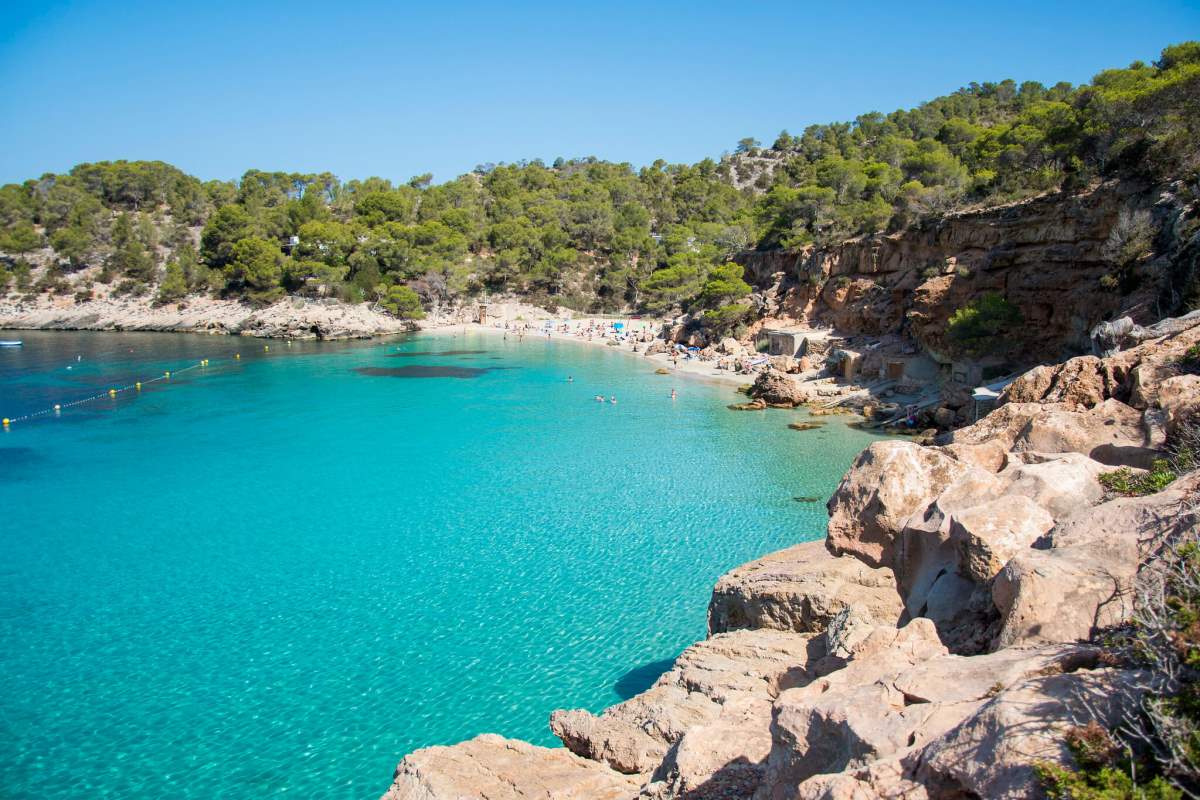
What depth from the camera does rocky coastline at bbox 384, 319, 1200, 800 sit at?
4.12m

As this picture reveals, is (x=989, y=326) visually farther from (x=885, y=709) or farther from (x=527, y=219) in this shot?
(x=527, y=219)

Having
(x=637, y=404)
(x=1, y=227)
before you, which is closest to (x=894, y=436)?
(x=637, y=404)

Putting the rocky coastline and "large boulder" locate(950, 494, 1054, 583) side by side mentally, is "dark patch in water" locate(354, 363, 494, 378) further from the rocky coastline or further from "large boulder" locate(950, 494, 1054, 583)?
"large boulder" locate(950, 494, 1054, 583)

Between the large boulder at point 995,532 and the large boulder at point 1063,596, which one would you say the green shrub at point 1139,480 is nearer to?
the large boulder at point 995,532

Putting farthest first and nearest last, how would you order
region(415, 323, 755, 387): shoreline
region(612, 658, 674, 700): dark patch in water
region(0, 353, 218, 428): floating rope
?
1. region(415, 323, 755, 387): shoreline
2. region(0, 353, 218, 428): floating rope
3. region(612, 658, 674, 700): dark patch in water

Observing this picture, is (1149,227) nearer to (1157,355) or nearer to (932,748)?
(1157,355)

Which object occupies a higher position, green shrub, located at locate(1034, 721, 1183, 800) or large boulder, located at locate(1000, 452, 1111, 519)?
large boulder, located at locate(1000, 452, 1111, 519)

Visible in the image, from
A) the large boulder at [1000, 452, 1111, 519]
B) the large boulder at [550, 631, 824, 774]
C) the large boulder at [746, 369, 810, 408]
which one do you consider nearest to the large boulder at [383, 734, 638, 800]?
the large boulder at [550, 631, 824, 774]

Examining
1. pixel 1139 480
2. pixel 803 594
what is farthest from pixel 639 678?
pixel 1139 480

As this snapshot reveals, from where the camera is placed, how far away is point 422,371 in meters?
47.1

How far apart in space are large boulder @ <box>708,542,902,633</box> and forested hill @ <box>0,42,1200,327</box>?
3421cm

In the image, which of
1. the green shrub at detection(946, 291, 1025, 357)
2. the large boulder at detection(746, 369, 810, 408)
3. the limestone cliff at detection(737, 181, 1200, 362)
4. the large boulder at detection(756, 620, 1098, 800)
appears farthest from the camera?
the large boulder at detection(746, 369, 810, 408)

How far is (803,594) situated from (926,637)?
2988 mm

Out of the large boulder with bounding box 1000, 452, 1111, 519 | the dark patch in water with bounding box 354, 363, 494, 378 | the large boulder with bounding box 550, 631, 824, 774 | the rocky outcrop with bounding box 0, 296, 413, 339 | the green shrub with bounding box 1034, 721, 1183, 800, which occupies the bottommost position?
the large boulder with bounding box 550, 631, 824, 774
